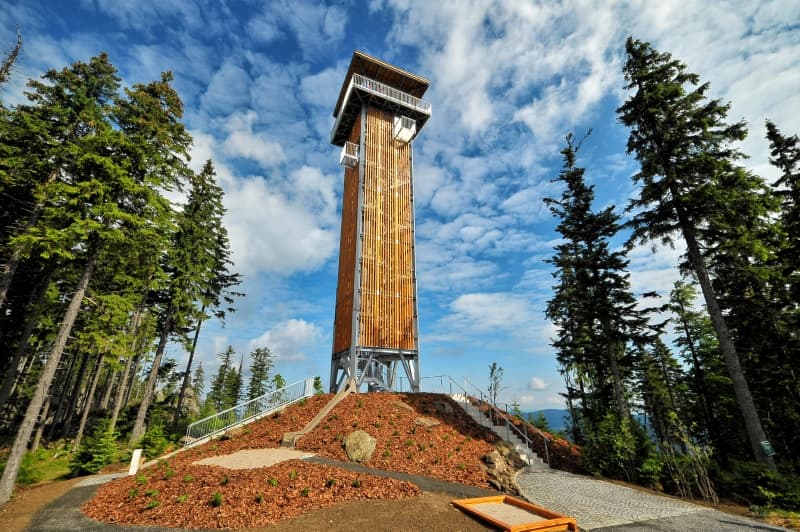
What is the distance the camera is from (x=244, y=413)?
15938mm

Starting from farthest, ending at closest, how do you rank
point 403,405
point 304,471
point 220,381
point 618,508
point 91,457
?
point 220,381, point 403,405, point 91,457, point 304,471, point 618,508

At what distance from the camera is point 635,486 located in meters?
9.70

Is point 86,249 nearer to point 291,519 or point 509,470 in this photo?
point 291,519

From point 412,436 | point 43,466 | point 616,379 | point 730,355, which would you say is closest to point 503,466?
point 412,436

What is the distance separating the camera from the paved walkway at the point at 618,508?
21.8 ft

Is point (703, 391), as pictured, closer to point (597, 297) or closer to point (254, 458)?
point (597, 297)

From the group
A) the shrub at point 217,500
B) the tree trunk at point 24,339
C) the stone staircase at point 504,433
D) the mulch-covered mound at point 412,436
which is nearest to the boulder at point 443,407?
the mulch-covered mound at point 412,436

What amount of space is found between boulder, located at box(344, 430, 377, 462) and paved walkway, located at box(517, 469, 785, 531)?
4.58 meters

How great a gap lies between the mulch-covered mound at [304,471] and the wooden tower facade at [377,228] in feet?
10.9

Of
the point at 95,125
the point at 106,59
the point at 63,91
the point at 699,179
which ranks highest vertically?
the point at 106,59

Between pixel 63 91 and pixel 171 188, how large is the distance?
7.02 meters

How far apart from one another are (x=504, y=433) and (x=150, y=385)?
1678cm

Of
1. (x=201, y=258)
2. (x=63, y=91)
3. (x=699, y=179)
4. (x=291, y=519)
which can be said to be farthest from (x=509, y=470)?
(x=63, y=91)

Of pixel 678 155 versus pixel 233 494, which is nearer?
pixel 233 494
